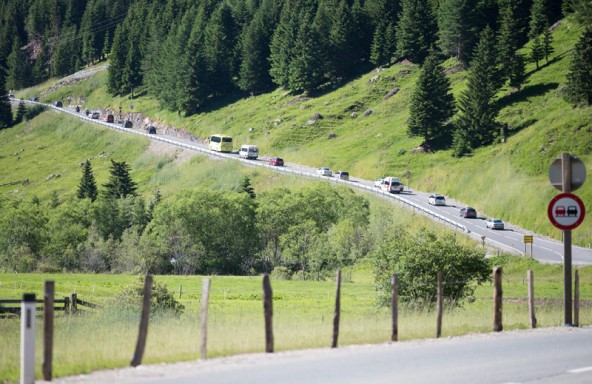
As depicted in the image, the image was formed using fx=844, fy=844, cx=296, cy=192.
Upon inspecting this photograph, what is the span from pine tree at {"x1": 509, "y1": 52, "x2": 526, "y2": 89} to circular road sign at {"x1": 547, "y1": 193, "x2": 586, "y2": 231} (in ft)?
312

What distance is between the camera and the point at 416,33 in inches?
5950

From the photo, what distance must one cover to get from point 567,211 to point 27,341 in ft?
45.5

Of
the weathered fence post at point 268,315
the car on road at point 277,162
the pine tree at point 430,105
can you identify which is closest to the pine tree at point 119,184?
the car on road at point 277,162

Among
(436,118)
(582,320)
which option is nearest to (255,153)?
(436,118)

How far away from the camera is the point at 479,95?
106 metres

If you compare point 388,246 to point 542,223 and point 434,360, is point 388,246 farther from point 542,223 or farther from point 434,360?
point 542,223

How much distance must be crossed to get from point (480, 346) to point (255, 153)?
364ft

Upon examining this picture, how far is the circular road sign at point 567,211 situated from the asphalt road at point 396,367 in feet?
12.2

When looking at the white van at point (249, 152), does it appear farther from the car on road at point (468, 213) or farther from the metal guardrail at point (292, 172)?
the car on road at point (468, 213)

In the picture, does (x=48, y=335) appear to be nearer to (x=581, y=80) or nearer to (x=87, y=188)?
(x=581, y=80)

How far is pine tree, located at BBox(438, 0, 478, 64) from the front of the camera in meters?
140

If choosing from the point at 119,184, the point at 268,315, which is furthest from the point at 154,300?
the point at 119,184

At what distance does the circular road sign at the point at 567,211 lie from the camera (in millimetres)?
21234

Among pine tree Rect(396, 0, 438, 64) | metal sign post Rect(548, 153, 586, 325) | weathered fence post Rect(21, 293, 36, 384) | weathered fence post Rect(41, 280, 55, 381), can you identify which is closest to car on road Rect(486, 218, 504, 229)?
metal sign post Rect(548, 153, 586, 325)
